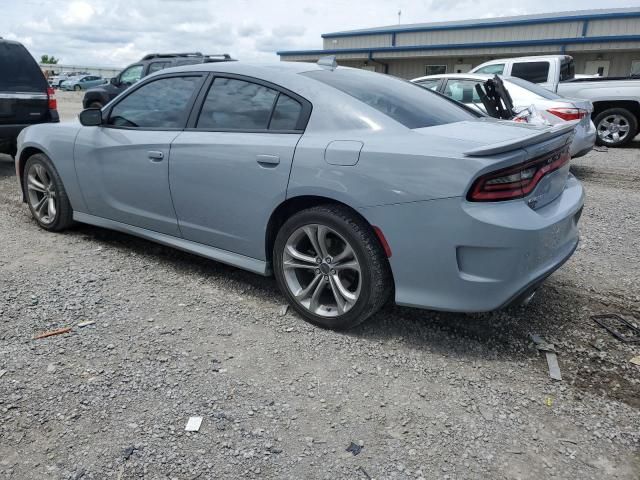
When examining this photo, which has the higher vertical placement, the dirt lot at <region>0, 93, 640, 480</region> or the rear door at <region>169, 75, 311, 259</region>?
the rear door at <region>169, 75, 311, 259</region>

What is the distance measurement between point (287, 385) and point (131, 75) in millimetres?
13419

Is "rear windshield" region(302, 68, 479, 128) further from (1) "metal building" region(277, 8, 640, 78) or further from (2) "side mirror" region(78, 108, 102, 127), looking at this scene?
(1) "metal building" region(277, 8, 640, 78)

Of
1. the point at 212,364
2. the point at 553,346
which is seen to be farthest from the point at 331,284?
the point at 553,346

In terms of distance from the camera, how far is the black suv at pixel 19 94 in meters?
7.36

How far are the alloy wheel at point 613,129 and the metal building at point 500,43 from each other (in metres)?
12.9

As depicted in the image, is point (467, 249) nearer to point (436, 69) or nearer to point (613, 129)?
point (613, 129)

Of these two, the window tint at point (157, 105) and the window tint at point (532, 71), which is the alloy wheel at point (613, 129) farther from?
the window tint at point (157, 105)

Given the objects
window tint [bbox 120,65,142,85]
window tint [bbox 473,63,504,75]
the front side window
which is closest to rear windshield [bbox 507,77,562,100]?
window tint [bbox 473,63,504,75]

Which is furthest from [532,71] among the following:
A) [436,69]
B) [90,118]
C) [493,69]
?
[436,69]

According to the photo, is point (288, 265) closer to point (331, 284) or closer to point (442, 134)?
point (331, 284)

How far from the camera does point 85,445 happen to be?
223 centimetres

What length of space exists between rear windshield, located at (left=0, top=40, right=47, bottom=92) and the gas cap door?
21.2 feet

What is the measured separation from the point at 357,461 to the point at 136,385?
3.89 feet

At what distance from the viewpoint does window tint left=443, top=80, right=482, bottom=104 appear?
863cm
